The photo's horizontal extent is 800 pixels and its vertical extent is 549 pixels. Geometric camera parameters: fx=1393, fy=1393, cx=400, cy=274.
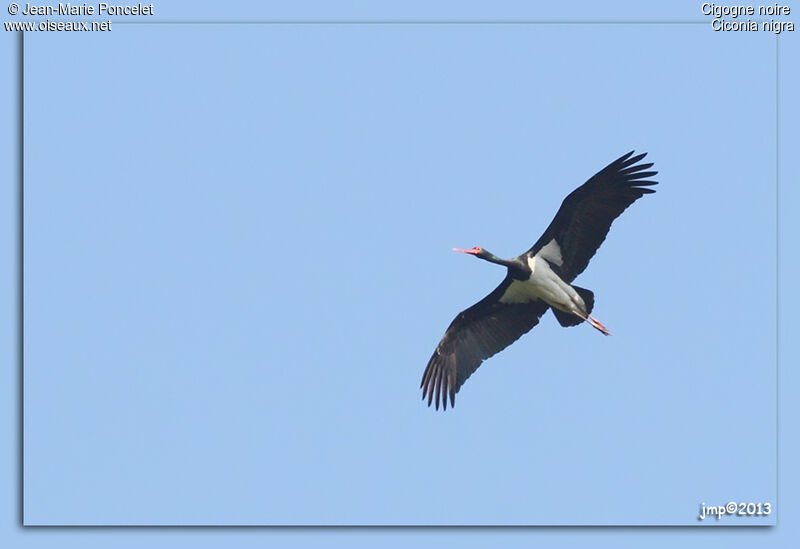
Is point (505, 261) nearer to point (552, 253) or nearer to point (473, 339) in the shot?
point (552, 253)

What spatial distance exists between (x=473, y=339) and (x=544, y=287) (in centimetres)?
171

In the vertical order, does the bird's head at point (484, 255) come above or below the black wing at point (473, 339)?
above

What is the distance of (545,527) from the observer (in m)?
16.7

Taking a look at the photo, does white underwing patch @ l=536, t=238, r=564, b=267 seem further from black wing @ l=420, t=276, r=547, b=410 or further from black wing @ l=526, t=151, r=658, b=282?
black wing @ l=420, t=276, r=547, b=410

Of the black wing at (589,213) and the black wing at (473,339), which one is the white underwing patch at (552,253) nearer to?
the black wing at (589,213)

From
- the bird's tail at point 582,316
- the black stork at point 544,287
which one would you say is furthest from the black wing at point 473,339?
the bird's tail at point 582,316

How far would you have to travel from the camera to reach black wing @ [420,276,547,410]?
20.5 m

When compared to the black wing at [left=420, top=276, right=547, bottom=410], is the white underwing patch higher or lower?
higher

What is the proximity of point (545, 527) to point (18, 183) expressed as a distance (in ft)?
26.7

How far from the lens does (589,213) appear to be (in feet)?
63.2

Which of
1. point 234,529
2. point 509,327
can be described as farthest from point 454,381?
point 234,529

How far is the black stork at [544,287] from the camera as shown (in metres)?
19.0

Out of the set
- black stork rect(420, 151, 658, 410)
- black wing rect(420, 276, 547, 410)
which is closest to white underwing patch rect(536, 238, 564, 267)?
black stork rect(420, 151, 658, 410)

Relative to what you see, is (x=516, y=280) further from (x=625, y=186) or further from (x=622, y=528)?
(x=622, y=528)
